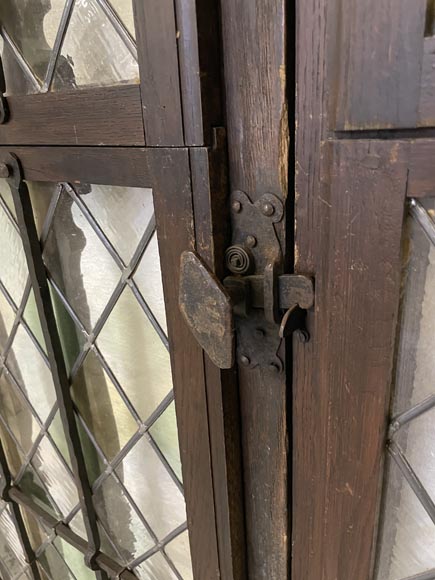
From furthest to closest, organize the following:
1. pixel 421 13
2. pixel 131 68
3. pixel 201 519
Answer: pixel 201 519
pixel 131 68
pixel 421 13

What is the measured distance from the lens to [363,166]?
1.16 ft

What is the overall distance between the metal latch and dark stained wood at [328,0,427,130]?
14 cm

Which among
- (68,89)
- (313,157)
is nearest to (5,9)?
(68,89)

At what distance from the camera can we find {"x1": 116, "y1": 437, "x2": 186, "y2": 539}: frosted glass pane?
673 millimetres

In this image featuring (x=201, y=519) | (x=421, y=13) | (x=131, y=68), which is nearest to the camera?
(x=421, y=13)

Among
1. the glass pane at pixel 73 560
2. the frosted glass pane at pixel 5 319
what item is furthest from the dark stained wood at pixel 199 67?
the glass pane at pixel 73 560

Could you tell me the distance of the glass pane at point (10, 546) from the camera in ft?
3.49

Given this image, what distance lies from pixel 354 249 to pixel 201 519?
1.24 ft

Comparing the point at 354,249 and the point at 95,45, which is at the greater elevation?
the point at 95,45

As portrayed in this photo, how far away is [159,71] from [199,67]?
0.04m

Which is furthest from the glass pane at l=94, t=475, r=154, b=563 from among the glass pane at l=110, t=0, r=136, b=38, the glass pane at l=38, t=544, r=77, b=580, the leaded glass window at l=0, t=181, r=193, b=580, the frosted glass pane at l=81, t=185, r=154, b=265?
the glass pane at l=110, t=0, r=136, b=38

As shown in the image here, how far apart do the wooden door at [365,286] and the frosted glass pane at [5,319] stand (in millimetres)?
516

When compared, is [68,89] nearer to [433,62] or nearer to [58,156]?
[58,156]

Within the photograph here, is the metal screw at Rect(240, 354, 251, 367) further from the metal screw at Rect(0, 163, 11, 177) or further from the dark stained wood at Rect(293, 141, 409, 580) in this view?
the metal screw at Rect(0, 163, 11, 177)
